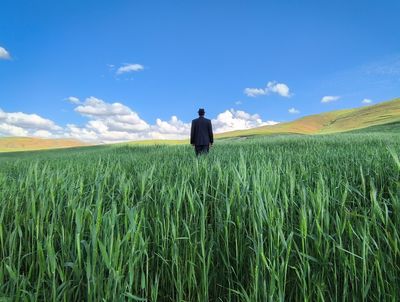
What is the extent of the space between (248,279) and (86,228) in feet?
3.81

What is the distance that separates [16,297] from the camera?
4.38 feet

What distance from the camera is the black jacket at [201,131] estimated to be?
29.6 ft

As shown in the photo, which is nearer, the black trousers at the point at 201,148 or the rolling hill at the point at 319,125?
the black trousers at the point at 201,148

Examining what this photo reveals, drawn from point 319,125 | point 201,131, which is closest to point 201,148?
point 201,131

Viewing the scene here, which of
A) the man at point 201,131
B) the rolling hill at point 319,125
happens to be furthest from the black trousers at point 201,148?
the rolling hill at point 319,125

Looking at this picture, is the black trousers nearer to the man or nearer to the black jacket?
the man

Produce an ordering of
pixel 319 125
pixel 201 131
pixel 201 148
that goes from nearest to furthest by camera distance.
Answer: pixel 201 131 → pixel 201 148 → pixel 319 125

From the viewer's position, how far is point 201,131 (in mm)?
9016

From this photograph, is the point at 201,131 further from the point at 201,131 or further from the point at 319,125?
the point at 319,125

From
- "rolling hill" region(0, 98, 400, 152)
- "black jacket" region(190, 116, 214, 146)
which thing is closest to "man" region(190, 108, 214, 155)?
"black jacket" region(190, 116, 214, 146)

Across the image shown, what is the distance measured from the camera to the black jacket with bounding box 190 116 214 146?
901 cm

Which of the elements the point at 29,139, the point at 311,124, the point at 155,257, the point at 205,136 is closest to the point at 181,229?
the point at 155,257

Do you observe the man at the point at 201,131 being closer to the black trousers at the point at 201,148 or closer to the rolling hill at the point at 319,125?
the black trousers at the point at 201,148

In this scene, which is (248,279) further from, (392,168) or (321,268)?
(392,168)
